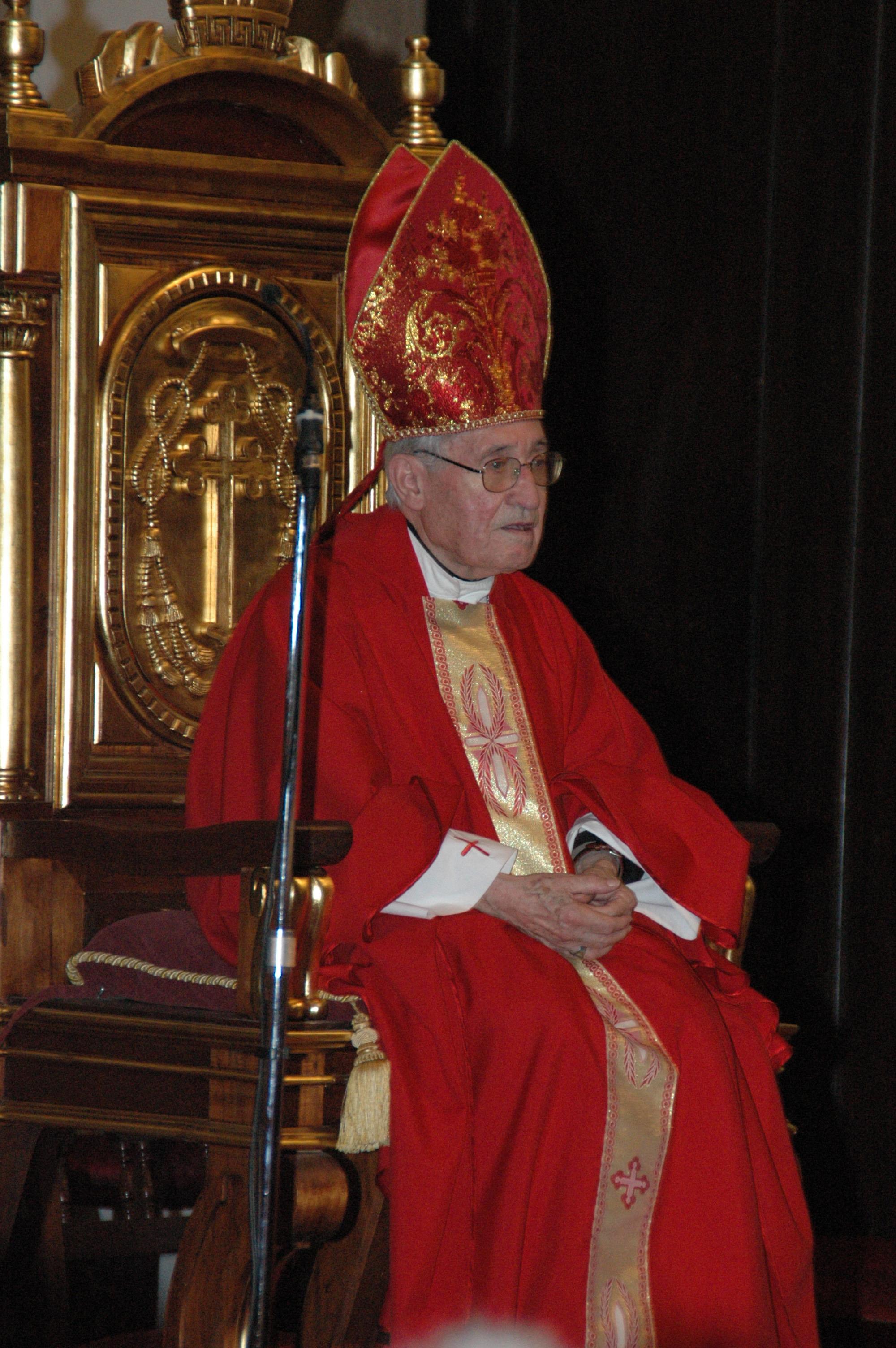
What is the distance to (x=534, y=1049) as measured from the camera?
2445 millimetres

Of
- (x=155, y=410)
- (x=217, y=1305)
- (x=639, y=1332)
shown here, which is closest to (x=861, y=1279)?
(x=639, y=1332)

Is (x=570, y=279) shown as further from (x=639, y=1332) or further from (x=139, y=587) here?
(x=639, y=1332)

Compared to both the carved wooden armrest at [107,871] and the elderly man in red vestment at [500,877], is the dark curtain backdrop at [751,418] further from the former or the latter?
the carved wooden armrest at [107,871]

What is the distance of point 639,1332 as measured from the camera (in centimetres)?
237

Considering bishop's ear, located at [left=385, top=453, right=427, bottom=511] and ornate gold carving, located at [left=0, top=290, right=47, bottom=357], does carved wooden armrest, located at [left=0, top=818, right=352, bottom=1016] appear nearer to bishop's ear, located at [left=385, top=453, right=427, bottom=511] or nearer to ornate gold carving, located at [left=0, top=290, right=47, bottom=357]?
bishop's ear, located at [left=385, top=453, right=427, bottom=511]

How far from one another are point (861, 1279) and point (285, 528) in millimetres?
2098

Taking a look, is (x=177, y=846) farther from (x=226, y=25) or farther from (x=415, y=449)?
(x=226, y=25)

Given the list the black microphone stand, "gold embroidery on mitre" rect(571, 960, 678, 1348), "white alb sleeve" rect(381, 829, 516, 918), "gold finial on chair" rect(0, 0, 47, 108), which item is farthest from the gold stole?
"gold finial on chair" rect(0, 0, 47, 108)

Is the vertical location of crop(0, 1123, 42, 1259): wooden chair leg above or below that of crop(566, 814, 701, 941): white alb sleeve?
below

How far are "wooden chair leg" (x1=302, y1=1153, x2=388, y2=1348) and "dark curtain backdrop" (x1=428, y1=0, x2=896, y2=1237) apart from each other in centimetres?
189

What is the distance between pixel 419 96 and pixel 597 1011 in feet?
6.08

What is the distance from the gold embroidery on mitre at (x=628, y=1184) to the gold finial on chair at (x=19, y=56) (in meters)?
1.94

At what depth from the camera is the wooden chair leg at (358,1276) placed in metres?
2.48

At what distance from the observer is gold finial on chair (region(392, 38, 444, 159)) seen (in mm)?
3383
